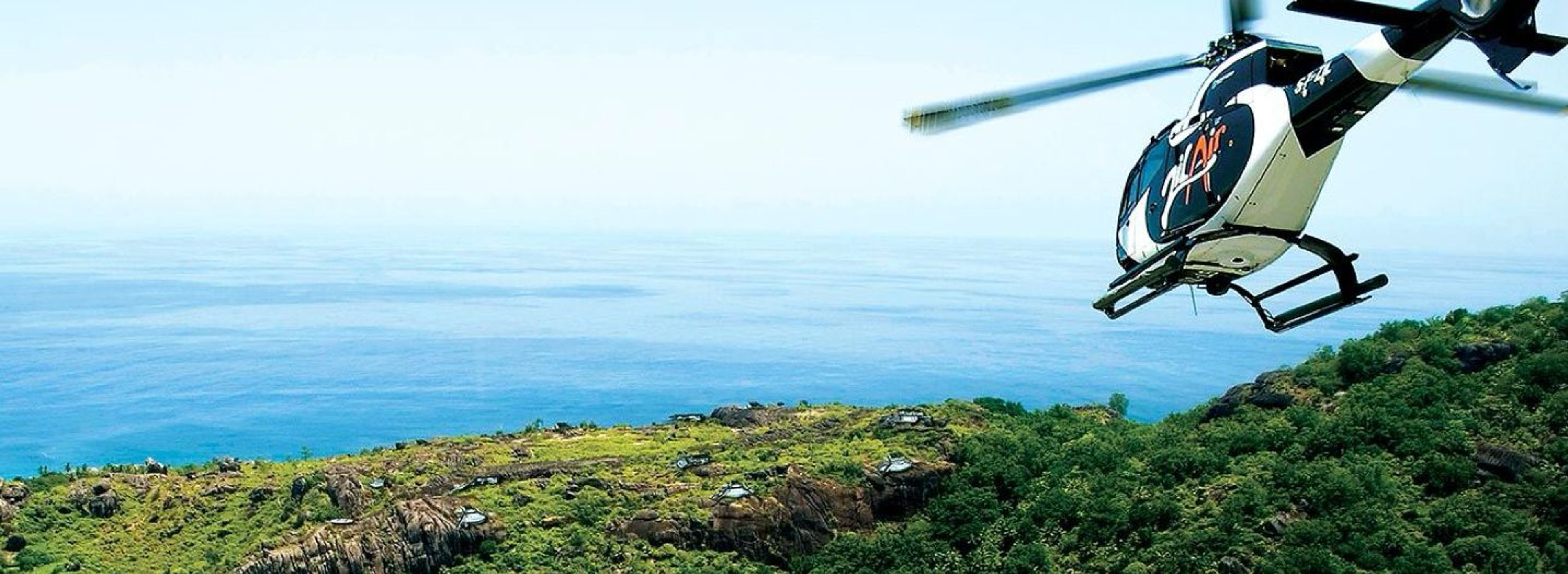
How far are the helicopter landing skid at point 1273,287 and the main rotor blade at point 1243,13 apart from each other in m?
1.93

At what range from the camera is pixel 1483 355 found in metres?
26.5

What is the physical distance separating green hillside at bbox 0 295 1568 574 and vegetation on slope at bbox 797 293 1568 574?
0.06m

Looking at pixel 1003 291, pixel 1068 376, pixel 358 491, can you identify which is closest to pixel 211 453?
pixel 358 491

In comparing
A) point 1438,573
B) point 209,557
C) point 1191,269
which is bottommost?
point 209,557

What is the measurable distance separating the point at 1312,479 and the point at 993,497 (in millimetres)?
6852

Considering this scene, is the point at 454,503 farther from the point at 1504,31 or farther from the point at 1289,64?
the point at 1504,31

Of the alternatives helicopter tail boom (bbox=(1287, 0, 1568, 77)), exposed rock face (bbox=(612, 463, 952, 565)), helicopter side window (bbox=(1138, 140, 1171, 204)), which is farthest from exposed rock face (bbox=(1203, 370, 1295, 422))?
helicopter tail boom (bbox=(1287, 0, 1568, 77))

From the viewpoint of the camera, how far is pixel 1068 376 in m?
99.1

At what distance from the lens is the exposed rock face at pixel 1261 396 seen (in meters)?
28.1

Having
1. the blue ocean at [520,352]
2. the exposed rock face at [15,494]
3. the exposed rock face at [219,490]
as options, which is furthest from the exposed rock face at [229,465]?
the blue ocean at [520,352]

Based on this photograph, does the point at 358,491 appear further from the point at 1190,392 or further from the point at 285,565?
the point at 1190,392

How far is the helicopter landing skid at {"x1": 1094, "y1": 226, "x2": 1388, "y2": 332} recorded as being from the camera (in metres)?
10.2

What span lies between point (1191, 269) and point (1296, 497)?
1422 cm

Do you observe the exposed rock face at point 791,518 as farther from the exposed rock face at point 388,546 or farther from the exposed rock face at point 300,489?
the exposed rock face at point 300,489
